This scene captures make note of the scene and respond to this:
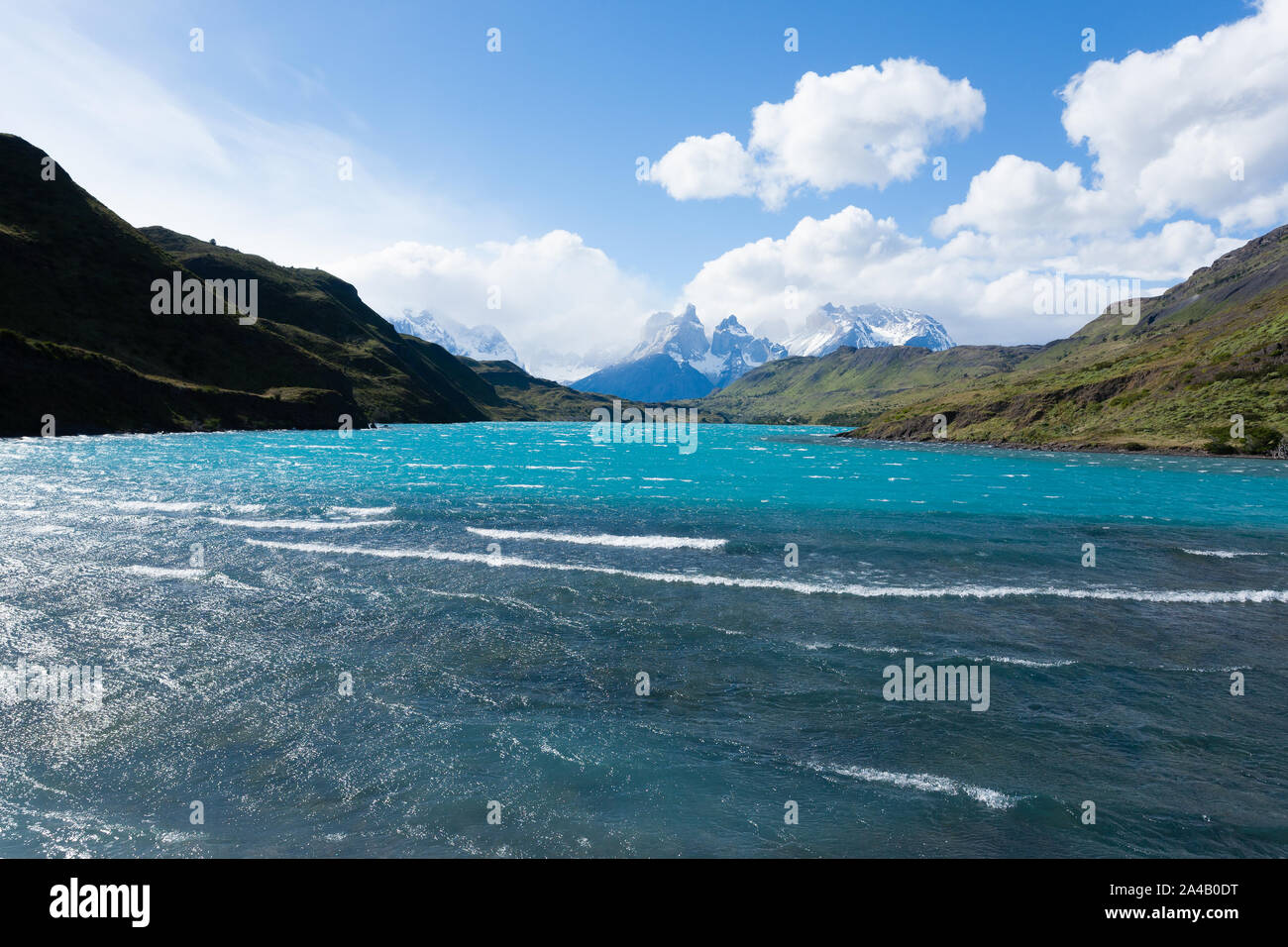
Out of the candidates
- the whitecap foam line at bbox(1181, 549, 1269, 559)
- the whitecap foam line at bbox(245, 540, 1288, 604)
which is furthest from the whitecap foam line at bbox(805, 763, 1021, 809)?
the whitecap foam line at bbox(1181, 549, 1269, 559)

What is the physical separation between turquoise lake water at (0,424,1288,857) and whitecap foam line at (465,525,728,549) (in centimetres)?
42

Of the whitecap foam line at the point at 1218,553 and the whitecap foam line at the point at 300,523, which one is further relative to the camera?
the whitecap foam line at the point at 300,523

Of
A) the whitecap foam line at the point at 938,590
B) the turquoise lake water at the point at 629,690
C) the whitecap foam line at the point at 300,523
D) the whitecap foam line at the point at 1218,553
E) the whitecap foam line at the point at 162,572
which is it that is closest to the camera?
the turquoise lake water at the point at 629,690

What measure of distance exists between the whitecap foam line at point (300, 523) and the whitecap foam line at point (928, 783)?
38005 millimetres

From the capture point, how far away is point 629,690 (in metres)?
18.8

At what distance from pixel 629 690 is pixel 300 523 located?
35.5 m

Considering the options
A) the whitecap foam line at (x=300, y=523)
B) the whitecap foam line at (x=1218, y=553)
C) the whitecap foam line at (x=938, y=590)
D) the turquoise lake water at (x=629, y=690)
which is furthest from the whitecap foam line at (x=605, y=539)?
the whitecap foam line at (x=1218, y=553)

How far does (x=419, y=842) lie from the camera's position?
1148 cm

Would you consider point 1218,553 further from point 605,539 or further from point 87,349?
point 87,349

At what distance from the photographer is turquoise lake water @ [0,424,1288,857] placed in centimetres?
1227

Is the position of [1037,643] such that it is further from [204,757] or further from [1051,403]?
[1051,403]

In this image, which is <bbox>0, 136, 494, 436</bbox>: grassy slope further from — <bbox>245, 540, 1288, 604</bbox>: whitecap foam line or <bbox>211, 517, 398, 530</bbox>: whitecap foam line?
<bbox>245, 540, 1288, 604</bbox>: whitecap foam line

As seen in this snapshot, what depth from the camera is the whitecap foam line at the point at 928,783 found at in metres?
13.2

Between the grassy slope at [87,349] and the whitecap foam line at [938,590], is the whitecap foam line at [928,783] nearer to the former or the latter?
the whitecap foam line at [938,590]
